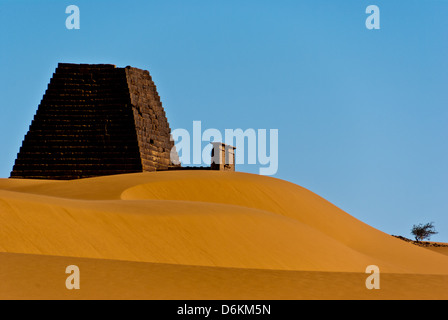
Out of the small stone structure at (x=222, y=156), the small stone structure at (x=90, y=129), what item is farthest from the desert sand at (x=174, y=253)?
the small stone structure at (x=90, y=129)

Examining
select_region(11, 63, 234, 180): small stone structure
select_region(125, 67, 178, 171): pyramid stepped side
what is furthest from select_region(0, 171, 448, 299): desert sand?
select_region(125, 67, 178, 171): pyramid stepped side

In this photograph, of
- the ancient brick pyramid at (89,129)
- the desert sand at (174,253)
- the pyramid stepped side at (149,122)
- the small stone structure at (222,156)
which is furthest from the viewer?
the pyramid stepped side at (149,122)

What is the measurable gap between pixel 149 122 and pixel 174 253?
25.3m

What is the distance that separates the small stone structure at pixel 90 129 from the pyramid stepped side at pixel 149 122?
7 cm

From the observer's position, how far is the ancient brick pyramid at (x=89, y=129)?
117 feet

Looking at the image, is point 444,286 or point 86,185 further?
point 86,185

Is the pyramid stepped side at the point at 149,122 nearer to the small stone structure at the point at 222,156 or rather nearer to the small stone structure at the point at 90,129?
the small stone structure at the point at 90,129

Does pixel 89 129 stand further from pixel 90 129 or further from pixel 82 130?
pixel 82 130

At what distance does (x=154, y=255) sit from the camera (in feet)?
43.9

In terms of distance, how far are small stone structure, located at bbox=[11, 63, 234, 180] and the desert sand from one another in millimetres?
11220
